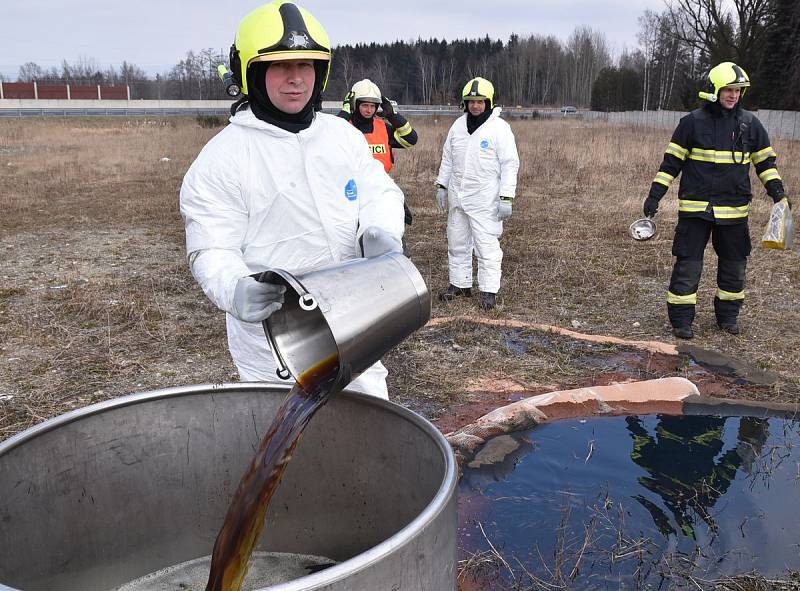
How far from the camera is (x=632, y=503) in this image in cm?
283

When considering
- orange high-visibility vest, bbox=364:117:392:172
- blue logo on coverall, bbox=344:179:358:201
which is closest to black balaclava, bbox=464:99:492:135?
orange high-visibility vest, bbox=364:117:392:172

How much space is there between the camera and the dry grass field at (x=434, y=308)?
412 centimetres

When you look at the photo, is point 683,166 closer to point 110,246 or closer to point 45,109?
point 110,246

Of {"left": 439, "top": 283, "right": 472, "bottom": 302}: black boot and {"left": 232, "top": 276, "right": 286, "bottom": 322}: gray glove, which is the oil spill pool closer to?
{"left": 232, "top": 276, "right": 286, "bottom": 322}: gray glove

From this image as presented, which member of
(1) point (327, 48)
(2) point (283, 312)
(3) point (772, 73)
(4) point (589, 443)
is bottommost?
(4) point (589, 443)

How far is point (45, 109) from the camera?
3978 centimetres

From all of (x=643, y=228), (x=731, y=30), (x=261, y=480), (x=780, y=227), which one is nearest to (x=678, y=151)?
(x=643, y=228)

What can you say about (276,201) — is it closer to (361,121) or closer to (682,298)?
(682,298)

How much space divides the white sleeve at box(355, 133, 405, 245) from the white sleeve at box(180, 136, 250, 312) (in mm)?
368

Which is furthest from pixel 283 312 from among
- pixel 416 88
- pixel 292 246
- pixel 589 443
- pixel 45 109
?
pixel 416 88

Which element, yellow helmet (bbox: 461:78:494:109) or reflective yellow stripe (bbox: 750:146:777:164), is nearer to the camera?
reflective yellow stripe (bbox: 750:146:777:164)

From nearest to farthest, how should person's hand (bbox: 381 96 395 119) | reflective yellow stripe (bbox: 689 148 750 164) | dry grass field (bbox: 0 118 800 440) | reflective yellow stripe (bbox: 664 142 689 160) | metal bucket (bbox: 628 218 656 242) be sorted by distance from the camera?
dry grass field (bbox: 0 118 800 440)
reflective yellow stripe (bbox: 689 148 750 164)
reflective yellow stripe (bbox: 664 142 689 160)
metal bucket (bbox: 628 218 656 242)
person's hand (bbox: 381 96 395 119)

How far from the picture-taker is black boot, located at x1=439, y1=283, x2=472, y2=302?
18.9 feet

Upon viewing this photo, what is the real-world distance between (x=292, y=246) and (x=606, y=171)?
1210cm
